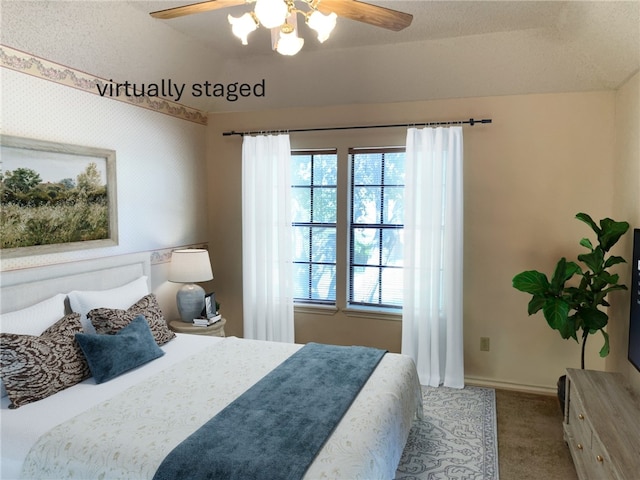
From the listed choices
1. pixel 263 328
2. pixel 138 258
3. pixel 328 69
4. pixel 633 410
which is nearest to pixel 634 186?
pixel 633 410

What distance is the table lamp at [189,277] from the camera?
3980mm

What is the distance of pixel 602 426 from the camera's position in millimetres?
2305

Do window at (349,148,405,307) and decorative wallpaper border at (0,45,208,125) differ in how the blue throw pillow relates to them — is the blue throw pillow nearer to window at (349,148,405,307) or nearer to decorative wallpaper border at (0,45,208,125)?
decorative wallpaper border at (0,45,208,125)

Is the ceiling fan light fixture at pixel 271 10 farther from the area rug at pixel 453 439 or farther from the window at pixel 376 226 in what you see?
the window at pixel 376 226

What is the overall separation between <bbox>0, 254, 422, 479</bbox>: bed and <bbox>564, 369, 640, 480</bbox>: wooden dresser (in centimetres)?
94

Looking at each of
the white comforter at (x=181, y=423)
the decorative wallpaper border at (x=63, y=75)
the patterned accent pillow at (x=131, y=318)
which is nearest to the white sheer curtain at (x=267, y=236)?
the decorative wallpaper border at (x=63, y=75)

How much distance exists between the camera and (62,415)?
7.25 feet

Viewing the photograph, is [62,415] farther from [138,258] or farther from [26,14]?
[26,14]

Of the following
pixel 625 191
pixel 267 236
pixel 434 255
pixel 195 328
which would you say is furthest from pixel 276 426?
pixel 625 191

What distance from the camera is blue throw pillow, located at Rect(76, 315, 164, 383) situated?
262 centimetres

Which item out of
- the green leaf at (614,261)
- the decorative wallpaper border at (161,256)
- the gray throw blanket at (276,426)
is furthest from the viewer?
the decorative wallpaper border at (161,256)

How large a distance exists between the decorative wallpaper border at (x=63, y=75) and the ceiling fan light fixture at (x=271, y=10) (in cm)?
194

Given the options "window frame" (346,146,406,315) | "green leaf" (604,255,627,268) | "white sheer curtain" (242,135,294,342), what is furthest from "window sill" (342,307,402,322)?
"green leaf" (604,255,627,268)

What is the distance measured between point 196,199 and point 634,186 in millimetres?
3672
